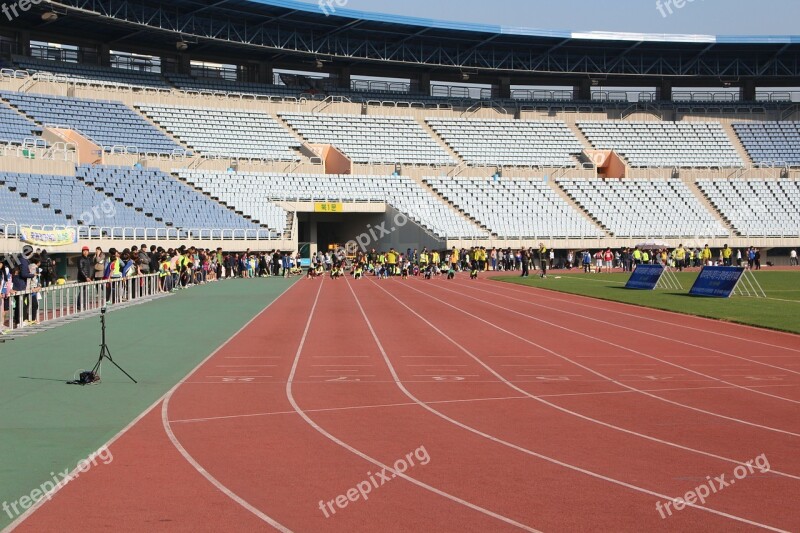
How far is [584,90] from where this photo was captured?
7556 cm

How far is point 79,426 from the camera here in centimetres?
A: 892

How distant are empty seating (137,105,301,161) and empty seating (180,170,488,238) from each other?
12.1 feet

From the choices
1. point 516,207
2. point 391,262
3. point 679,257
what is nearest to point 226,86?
point 516,207

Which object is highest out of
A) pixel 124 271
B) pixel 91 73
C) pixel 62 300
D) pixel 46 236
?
pixel 91 73

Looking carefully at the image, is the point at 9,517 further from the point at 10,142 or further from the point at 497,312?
the point at 10,142

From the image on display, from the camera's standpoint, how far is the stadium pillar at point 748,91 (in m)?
75.9

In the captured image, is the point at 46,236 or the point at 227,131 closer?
the point at 46,236

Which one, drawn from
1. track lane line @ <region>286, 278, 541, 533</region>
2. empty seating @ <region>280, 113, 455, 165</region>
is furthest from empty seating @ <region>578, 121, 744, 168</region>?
track lane line @ <region>286, 278, 541, 533</region>

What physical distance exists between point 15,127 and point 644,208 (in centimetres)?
3836

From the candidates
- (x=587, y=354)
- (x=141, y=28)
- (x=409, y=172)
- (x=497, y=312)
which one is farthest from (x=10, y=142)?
(x=587, y=354)

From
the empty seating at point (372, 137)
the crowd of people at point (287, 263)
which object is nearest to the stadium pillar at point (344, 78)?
the empty seating at point (372, 137)

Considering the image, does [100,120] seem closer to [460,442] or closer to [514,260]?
[514,260]

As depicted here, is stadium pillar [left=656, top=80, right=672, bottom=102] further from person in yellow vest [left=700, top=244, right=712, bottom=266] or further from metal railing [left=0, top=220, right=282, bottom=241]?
metal railing [left=0, top=220, right=282, bottom=241]

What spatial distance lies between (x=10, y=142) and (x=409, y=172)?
2587cm
